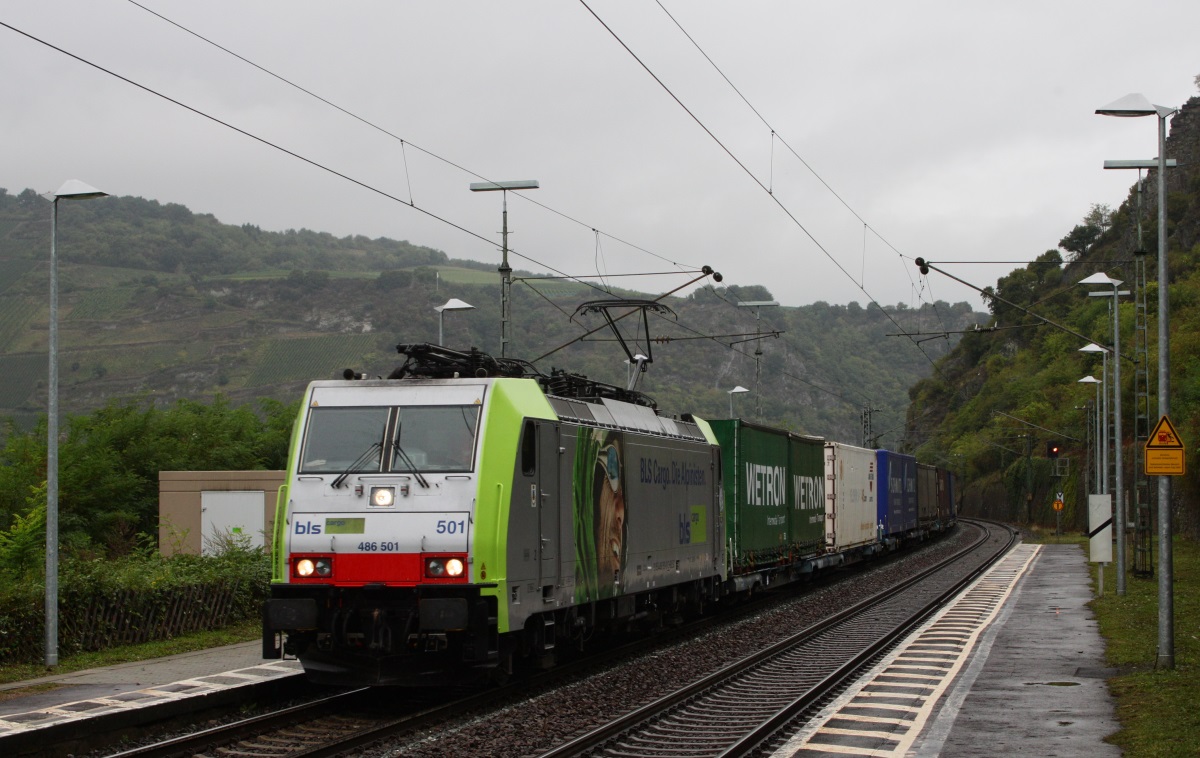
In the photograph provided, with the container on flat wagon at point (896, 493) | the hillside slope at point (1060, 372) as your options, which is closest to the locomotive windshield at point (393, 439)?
the container on flat wagon at point (896, 493)

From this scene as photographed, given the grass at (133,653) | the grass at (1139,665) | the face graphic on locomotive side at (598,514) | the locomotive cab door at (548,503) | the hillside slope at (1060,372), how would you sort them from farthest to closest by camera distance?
the hillside slope at (1060,372)
the face graphic on locomotive side at (598,514)
the grass at (133,653)
the locomotive cab door at (548,503)
the grass at (1139,665)

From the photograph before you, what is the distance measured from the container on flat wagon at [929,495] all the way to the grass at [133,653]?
3477cm

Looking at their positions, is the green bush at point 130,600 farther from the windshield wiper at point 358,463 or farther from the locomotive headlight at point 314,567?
the windshield wiper at point 358,463

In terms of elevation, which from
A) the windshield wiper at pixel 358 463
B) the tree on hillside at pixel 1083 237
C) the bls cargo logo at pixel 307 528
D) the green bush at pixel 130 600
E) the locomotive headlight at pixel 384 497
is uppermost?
the tree on hillside at pixel 1083 237

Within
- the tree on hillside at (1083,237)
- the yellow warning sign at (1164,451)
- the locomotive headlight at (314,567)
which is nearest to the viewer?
the locomotive headlight at (314,567)

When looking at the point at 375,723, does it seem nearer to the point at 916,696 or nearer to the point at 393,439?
the point at 393,439

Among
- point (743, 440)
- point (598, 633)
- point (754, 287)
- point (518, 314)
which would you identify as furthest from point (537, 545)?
point (754, 287)

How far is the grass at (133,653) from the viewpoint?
1391 centimetres

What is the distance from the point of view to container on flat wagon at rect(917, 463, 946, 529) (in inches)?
1950

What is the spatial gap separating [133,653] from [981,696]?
32.8 feet

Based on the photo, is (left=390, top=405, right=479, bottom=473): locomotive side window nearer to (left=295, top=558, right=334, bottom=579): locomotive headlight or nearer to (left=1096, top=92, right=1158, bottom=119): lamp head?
(left=295, top=558, right=334, bottom=579): locomotive headlight

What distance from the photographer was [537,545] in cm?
1299

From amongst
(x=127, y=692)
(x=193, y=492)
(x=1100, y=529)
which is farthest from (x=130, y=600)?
(x=1100, y=529)

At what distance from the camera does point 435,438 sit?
1250cm
